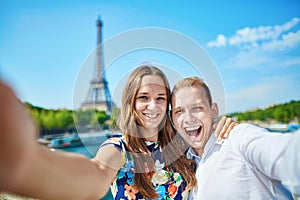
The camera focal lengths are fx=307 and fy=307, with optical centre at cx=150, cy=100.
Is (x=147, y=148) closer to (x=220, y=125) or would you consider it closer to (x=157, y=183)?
(x=157, y=183)

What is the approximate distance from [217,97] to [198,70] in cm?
20

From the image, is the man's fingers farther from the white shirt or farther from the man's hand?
the man's hand

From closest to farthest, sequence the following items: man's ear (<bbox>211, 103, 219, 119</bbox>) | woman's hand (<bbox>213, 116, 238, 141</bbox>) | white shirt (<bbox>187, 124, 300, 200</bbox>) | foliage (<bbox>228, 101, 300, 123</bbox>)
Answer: white shirt (<bbox>187, 124, 300, 200</bbox>) → woman's hand (<bbox>213, 116, 238, 141</bbox>) → man's ear (<bbox>211, 103, 219, 119</bbox>) → foliage (<bbox>228, 101, 300, 123</bbox>)

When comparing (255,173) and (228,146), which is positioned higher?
(228,146)

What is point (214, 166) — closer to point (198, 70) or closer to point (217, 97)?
point (217, 97)

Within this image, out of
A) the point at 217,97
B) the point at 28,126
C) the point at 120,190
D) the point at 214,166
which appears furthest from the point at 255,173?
the point at 28,126

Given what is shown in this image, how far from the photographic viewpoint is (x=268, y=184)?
58.4 inches

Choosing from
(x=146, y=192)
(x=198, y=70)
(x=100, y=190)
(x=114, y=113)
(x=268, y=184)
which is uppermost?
(x=198, y=70)

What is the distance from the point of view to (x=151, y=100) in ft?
6.22

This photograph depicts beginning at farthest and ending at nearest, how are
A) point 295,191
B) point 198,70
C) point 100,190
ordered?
point 198,70 < point 295,191 < point 100,190

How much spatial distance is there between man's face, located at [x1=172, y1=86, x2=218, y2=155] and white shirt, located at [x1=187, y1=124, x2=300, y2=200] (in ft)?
0.33

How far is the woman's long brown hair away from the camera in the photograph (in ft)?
6.30

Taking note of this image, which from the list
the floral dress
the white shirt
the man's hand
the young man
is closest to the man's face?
the young man

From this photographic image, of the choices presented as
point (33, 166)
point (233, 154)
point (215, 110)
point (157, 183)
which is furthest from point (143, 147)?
point (33, 166)
